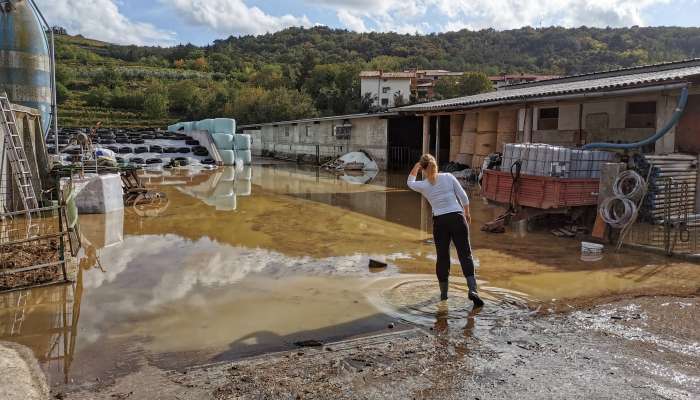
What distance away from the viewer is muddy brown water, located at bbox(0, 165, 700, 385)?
4973mm

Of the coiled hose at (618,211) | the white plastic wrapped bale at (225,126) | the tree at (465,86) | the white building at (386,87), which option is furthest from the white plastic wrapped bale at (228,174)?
the white building at (386,87)

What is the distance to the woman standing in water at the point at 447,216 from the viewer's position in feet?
19.4

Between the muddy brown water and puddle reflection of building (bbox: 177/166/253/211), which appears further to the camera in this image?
puddle reflection of building (bbox: 177/166/253/211)

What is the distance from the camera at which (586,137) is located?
48.6 ft

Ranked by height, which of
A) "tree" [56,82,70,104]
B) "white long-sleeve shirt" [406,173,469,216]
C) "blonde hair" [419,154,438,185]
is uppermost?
"tree" [56,82,70,104]

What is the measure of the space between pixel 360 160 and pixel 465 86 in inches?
1117

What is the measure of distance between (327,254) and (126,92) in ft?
210

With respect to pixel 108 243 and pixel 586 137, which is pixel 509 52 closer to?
pixel 586 137

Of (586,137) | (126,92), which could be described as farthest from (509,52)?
(586,137)

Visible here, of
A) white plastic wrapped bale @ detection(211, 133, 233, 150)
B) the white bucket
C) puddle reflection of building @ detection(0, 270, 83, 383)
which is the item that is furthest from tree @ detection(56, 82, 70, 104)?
the white bucket

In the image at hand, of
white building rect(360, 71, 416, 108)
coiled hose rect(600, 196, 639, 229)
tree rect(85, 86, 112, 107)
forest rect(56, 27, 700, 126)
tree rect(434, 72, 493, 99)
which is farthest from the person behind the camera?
tree rect(85, 86, 112, 107)

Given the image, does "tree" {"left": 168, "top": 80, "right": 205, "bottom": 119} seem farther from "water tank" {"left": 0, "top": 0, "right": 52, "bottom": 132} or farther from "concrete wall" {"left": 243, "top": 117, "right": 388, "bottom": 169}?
"water tank" {"left": 0, "top": 0, "right": 52, "bottom": 132}

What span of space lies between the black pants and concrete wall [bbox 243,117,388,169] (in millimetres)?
21234

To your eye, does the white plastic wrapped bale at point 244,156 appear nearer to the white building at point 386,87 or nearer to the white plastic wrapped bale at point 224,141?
the white plastic wrapped bale at point 224,141
